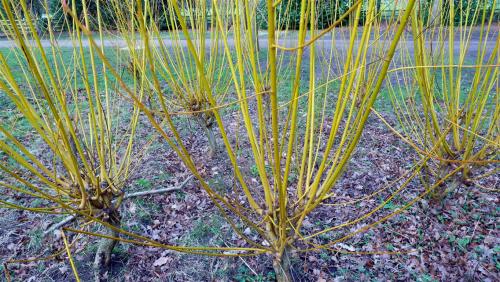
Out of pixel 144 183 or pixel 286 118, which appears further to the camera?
pixel 144 183

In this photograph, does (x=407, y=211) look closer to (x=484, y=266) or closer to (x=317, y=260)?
(x=484, y=266)

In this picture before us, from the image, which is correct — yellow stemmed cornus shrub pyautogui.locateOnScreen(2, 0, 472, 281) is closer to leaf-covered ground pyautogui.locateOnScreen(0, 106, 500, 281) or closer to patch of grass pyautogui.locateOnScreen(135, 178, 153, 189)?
leaf-covered ground pyautogui.locateOnScreen(0, 106, 500, 281)

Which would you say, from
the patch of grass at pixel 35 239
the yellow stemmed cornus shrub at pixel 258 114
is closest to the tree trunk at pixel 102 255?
the yellow stemmed cornus shrub at pixel 258 114

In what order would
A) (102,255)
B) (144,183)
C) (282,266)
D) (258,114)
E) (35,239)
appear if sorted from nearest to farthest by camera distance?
(258,114) → (282,266) → (102,255) → (35,239) → (144,183)

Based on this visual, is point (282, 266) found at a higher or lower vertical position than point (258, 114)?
→ lower

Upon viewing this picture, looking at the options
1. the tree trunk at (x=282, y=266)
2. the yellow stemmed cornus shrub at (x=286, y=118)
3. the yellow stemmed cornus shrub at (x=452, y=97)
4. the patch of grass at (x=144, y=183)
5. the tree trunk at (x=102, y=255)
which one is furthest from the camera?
the patch of grass at (x=144, y=183)

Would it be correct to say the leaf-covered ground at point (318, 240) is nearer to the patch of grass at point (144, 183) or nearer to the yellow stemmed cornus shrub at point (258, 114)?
the patch of grass at point (144, 183)

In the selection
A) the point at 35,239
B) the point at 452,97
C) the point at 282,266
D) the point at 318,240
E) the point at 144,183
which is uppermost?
the point at 452,97

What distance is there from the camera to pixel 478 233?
2381 mm

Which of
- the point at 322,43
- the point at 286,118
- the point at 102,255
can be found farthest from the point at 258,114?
the point at 102,255

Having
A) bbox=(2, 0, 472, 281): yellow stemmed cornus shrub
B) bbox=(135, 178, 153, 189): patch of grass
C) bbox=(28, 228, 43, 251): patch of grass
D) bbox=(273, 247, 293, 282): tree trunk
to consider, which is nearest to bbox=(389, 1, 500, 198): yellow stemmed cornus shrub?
bbox=(2, 0, 472, 281): yellow stemmed cornus shrub

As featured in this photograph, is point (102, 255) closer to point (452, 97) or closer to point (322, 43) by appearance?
point (322, 43)

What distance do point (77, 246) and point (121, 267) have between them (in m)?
0.44

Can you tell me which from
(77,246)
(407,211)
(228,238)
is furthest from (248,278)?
(407,211)
